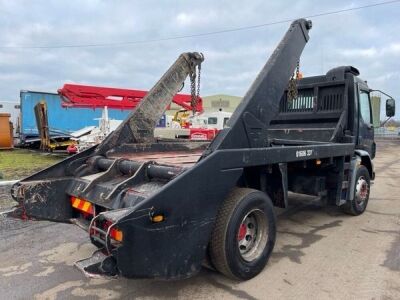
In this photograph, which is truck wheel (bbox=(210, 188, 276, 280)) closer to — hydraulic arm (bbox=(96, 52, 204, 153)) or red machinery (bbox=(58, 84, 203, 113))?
hydraulic arm (bbox=(96, 52, 204, 153))

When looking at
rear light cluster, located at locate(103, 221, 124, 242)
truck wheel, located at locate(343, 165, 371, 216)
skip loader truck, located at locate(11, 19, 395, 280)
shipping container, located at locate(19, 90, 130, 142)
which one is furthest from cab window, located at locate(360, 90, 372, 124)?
shipping container, located at locate(19, 90, 130, 142)

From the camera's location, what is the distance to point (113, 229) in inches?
111

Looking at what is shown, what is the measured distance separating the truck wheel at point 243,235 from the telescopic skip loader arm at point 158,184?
0.15 metres

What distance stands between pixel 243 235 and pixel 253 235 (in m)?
0.21

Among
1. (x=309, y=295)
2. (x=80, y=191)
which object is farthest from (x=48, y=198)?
(x=309, y=295)

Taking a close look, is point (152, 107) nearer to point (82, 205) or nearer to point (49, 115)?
point (82, 205)

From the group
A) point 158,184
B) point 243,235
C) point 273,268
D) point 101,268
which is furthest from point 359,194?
A: point 101,268

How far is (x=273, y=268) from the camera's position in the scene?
13.6 feet

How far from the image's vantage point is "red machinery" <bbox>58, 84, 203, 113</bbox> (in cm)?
1374

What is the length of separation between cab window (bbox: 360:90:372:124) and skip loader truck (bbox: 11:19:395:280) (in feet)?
0.64

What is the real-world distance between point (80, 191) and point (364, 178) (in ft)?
16.0

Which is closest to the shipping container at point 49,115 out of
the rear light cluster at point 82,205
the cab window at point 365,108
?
the cab window at point 365,108

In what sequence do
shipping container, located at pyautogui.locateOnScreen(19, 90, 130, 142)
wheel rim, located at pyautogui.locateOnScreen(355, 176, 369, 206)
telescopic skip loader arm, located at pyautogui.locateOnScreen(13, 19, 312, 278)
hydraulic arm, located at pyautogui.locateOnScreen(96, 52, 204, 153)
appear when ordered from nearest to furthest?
telescopic skip loader arm, located at pyautogui.locateOnScreen(13, 19, 312, 278) → hydraulic arm, located at pyautogui.locateOnScreen(96, 52, 204, 153) → wheel rim, located at pyautogui.locateOnScreen(355, 176, 369, 206) → shipping container, located at pyautogui.locateOnScreen(19, 90, 130, 142)

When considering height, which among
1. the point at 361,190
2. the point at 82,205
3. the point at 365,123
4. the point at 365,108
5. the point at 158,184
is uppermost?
the point at 365,108
